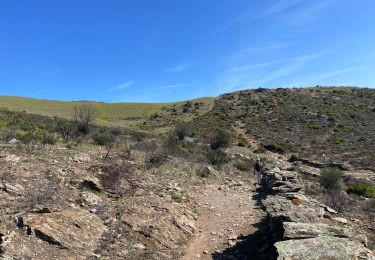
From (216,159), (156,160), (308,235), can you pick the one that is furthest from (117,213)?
(216,159)

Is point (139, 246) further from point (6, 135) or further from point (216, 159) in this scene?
point (216, 159)

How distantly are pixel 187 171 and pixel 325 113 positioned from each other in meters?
46.9

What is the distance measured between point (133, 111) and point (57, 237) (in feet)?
214

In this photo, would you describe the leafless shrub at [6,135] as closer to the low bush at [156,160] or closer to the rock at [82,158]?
the rock at [82,158]

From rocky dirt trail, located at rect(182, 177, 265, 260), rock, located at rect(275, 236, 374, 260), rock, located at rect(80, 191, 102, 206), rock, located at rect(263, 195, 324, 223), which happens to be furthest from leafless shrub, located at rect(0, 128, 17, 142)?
rock, located at rect(275, 236, 374, 260)

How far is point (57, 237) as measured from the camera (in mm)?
8555

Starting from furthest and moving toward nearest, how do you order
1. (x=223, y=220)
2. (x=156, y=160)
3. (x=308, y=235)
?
1. (x=156, y=160)
2. (x=223, y=220)
3. (x=308, y=235)

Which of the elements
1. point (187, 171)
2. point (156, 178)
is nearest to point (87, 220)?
point (156, 178)

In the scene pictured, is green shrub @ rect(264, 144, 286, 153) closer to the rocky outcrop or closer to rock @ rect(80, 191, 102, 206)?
the rocky outcrop

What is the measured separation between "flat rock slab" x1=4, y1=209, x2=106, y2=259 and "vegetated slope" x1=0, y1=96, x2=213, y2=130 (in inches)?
1825

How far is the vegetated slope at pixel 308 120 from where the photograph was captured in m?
39.4

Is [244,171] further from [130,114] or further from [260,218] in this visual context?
[130,114]

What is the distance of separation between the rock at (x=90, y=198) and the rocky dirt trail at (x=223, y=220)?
3189 mm

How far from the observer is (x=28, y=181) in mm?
11508
